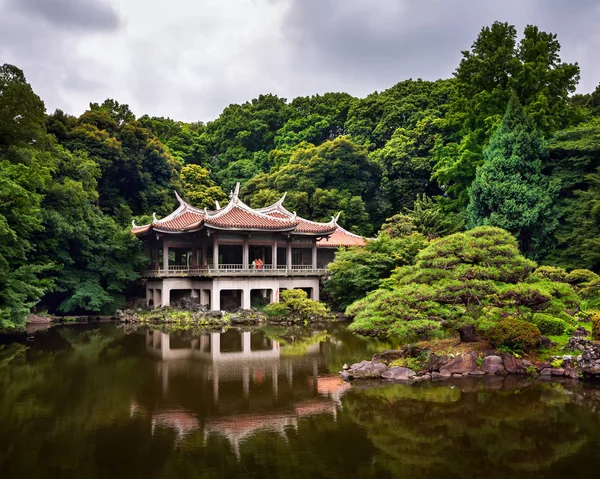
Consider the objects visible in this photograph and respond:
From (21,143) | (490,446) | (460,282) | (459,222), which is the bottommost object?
(490,446)

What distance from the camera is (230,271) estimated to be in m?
26.8

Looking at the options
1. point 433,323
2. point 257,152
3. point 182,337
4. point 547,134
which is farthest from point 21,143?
point 257,152

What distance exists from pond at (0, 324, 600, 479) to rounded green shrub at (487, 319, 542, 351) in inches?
40.3

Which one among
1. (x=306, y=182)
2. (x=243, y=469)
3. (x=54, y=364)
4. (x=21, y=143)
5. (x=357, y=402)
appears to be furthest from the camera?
(x=306, y=182)

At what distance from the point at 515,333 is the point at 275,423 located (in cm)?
675

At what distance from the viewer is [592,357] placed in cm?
1267

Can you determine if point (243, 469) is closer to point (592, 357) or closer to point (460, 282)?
point (460, 282)

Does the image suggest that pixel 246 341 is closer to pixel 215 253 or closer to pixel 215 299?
pixel 215 299

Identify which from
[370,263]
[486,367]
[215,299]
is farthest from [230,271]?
[486,367]

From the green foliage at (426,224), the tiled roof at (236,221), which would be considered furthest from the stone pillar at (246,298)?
the green foliage at (426,224)

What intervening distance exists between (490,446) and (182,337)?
47.4 ft

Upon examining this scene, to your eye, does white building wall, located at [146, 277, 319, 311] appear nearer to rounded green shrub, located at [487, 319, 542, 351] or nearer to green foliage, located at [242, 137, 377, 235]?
green foliage, located at [242, 137, 377, 235]

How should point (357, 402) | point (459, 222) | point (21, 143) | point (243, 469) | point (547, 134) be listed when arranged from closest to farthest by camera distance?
point (243, 469) → point (357, 402) → point (21, 143) → point (547, 134) → point (459, 222)

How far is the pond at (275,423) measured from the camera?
7379 millimetres
